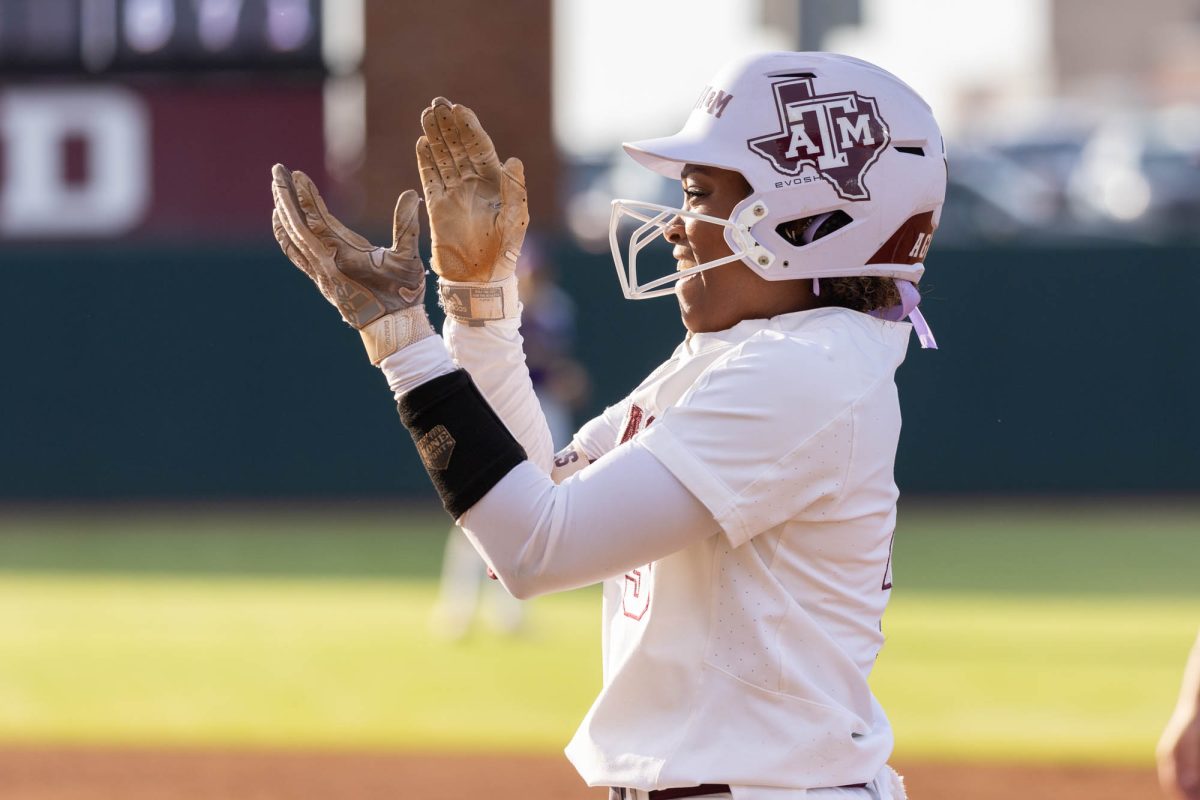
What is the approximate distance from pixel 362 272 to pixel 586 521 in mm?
513

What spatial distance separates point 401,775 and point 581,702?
139 centimetres

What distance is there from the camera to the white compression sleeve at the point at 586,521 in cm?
247

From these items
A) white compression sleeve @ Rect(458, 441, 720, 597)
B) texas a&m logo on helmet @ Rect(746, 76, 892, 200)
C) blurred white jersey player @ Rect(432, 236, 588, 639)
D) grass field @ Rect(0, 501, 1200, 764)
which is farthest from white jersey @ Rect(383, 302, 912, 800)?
blurred white jersey player @ Rect(432, 236, 588, 639)

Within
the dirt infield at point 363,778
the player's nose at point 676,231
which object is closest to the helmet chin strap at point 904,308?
the player's nose at point 676,231

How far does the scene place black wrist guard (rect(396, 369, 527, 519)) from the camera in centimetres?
251

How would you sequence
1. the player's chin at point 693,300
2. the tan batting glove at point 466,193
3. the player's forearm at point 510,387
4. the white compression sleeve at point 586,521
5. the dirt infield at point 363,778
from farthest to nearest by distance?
the dirt infield at point 363,778
the player's forearm at point 510,387
the player's chin at point 693,300
the tan batting glove at point 466,193
the white compression sleeve at point 586,521

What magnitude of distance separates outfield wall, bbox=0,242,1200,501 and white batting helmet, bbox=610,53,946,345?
12.0 metres

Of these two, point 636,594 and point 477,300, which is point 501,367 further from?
point 636,594

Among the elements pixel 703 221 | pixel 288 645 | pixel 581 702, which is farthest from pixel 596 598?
pixel 703 221

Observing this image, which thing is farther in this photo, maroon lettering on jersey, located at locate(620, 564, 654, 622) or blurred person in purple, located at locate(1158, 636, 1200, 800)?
blurred person in purple, located at locate(1158, 636, 1200, 800)

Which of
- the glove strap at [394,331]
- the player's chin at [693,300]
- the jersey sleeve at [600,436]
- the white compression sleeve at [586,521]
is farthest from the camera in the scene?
the jersey sleeve at [600,436]

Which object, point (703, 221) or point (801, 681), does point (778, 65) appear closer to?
point (703, 221)

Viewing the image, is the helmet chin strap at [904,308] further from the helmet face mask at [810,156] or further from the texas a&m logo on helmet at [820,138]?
the texas a&m logo on helmet at [820,138]

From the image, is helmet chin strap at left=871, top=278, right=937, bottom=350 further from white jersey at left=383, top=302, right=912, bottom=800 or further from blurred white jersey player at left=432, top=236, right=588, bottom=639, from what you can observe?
blurred white jersey player at left=432, top=236, right=588, bottom=639
